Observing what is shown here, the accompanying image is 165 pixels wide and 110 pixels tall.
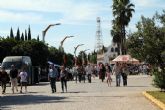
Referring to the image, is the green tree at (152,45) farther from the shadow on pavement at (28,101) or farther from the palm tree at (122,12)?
the palm tree at (122,12)

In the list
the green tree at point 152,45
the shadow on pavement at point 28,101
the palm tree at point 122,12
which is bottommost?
the shadow on pavement at point 28,101

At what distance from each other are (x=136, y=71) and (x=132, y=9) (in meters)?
18.2

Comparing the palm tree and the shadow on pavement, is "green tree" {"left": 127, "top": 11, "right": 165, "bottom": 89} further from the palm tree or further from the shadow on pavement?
the palm tree

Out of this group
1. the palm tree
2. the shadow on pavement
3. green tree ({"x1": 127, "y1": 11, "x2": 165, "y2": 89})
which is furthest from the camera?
the palm tree

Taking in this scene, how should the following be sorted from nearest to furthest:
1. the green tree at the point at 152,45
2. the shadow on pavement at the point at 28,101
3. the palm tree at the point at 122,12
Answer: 1. the shadow on pavement at the point at 28,101
2. the green tree at the point at 152,45
3. the palm tree at the point at 122,12

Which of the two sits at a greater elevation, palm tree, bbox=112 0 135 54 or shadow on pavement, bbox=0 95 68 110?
palm tree, bbox=112 0 135 54

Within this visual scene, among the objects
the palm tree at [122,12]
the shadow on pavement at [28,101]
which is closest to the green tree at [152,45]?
the shadow on pavement at [28,101]

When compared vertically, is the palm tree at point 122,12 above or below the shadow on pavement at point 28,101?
above

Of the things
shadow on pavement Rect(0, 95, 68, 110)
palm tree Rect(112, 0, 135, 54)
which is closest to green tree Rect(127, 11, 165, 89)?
shadow on pavement Rect(0, 95, 68, 110)

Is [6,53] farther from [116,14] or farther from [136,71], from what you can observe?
[136,71]

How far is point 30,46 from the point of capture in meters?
69.4

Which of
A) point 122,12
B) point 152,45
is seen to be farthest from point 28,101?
point 122,12

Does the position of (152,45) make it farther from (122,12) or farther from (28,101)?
(122,12)

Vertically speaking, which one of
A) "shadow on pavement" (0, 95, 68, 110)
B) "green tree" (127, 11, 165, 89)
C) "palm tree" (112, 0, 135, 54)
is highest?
"palm tree" (112, 0, 135, 54)
